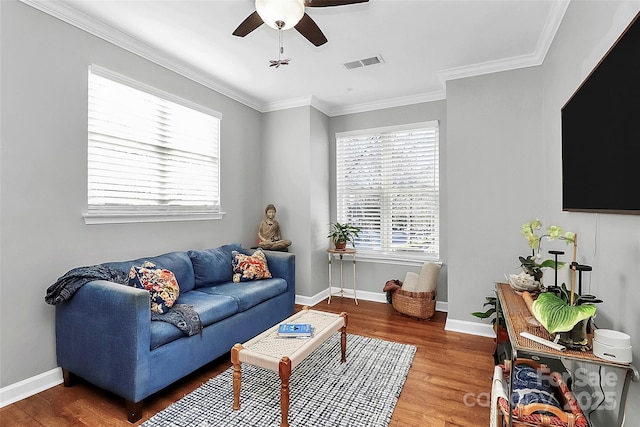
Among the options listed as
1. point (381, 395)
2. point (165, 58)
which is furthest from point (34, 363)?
point (165, 58)

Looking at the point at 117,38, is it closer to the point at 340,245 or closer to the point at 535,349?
the point at 340,245

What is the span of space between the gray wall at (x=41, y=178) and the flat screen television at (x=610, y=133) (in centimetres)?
339

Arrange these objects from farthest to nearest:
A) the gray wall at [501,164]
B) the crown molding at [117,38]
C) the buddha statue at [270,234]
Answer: the buddha statue at [270,234], the gray wall at [501,164], the crown molding at [117,38]

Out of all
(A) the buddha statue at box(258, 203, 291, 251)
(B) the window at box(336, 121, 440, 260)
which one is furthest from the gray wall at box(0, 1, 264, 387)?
(B) the window at box(336, 121, 440, 260)

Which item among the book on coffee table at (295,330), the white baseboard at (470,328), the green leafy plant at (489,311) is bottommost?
the white baseboard at (470,328)

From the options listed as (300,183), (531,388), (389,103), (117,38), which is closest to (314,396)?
(531,388)

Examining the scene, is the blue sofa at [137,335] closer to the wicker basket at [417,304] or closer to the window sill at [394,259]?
the wicker basket at [417,304]

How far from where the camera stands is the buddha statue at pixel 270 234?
4.11 meters

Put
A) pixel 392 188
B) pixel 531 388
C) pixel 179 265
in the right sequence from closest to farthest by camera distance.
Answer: pixel 531 388
pixel 179 265
pixel 392 188

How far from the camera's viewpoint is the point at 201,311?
244 centimetres

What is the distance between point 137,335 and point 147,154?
1829 mm

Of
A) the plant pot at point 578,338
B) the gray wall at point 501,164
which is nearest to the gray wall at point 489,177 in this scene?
the gray wall at point 501,164

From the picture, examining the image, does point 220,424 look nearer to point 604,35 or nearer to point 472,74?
point 604,35

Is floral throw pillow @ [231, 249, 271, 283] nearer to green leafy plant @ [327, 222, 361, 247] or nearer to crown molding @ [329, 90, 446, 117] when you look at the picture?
green leafy plant @ [327, 222, 361, 247]
